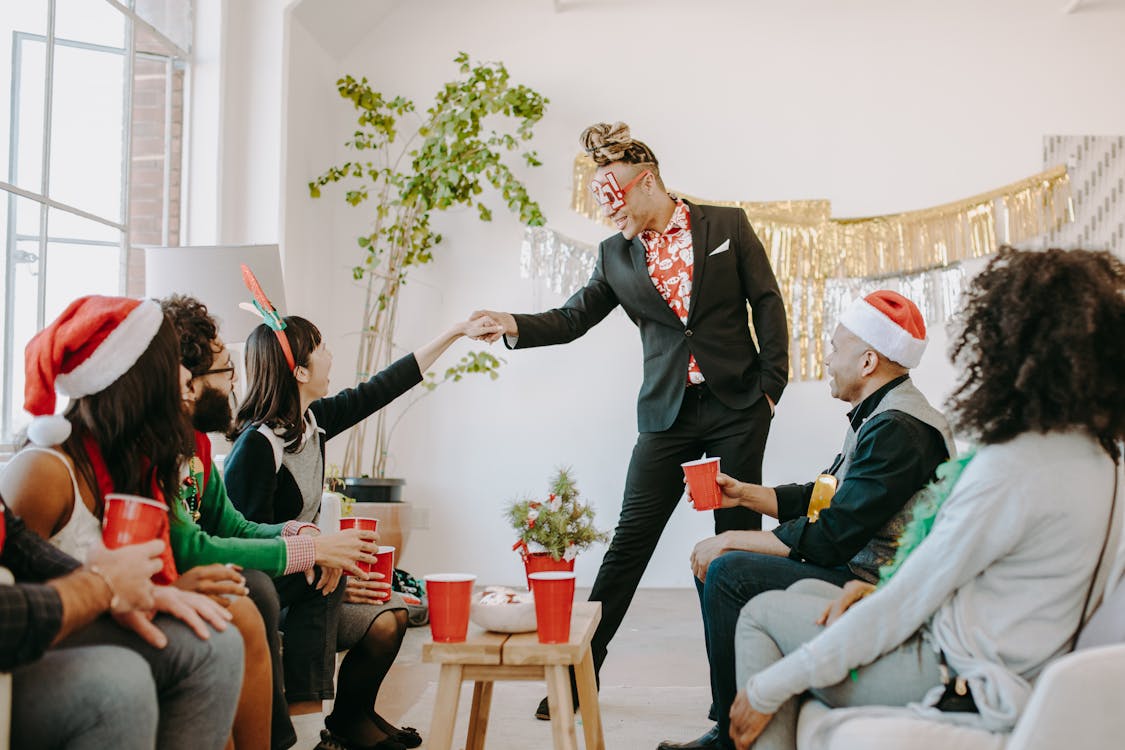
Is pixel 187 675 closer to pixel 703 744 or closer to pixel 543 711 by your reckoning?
pixel 703 744

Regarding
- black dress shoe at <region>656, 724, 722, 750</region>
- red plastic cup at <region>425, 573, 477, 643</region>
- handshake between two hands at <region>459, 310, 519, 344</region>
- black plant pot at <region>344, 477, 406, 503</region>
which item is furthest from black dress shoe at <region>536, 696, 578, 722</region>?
black plant pot at <region>344, 477, 406, 503</region>

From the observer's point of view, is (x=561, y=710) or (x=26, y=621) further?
(x=561, y=710)

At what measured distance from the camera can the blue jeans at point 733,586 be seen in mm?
1916

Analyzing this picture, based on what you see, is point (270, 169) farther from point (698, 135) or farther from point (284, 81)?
point (698, 135)

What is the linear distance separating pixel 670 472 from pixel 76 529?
176cm

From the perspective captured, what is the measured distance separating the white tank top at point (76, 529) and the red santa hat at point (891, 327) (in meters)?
1.48

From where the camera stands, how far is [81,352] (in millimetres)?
1507

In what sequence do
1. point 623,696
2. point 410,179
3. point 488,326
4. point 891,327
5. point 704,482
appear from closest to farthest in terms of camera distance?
point 891,327, point 704,482, point 623,696, point 488,326, point 410,179

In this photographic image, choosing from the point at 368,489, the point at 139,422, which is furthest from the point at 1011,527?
the point at 368,489

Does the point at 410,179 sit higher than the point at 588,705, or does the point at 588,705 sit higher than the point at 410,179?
the point at 410,179

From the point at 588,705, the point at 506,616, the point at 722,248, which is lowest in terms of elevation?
the point at 588,705

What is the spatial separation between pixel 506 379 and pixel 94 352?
3.41 m

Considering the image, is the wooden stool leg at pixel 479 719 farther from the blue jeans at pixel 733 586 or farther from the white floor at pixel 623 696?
the blue jeans at pixel 733 586

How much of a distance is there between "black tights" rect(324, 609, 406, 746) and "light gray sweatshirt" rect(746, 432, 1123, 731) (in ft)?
3.98
